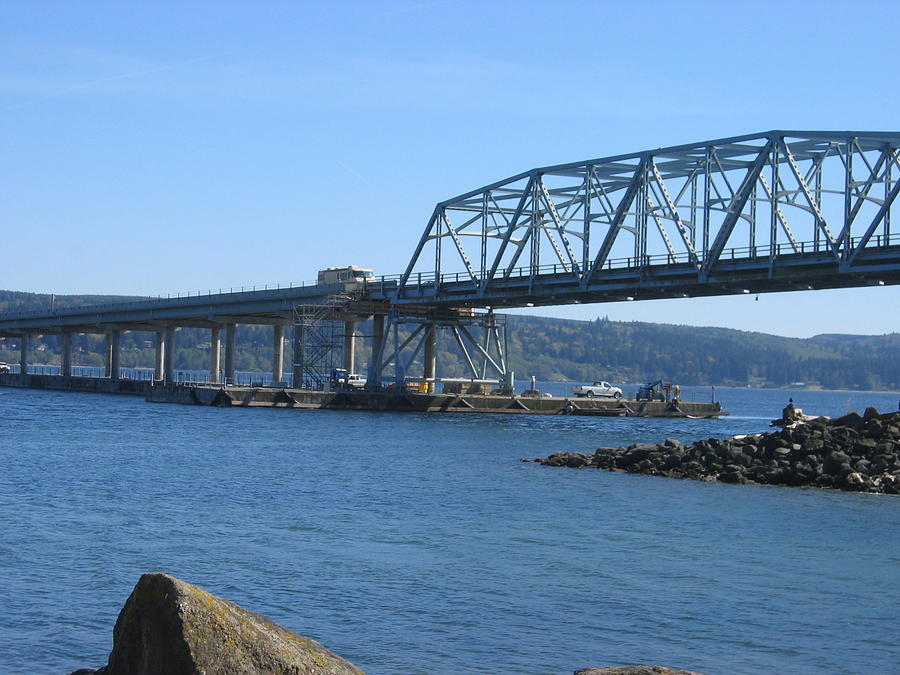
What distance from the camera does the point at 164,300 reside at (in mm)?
142875

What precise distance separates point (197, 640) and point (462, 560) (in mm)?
15719

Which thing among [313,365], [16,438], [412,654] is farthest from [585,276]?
[412,654]

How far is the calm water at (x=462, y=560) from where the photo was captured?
65.9 ft

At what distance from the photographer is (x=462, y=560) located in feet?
91.4

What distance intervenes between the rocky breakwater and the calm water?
2085 mm

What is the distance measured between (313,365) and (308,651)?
10354cm

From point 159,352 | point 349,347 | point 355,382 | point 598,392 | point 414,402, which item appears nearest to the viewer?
point 414,402

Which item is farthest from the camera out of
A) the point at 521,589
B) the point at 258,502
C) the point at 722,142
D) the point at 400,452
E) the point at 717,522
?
the point at 722,142

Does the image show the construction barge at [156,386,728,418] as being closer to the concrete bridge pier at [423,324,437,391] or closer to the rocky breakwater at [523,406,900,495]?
the concrete bridge pier at [423,324,437,391]

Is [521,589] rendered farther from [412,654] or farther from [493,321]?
[493,321]

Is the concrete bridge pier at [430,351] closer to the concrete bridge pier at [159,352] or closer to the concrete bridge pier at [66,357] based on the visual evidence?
the concrete bridge pier at [159,352]

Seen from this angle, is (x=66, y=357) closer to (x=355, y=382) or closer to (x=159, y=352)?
(x=159, y=352)

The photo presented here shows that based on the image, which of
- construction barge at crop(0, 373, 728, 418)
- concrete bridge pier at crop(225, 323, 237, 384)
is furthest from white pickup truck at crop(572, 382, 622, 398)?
concrete bridge pier at crop(225, 323, 237, 384)

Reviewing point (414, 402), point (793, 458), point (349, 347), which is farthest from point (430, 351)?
point (793, 458)
